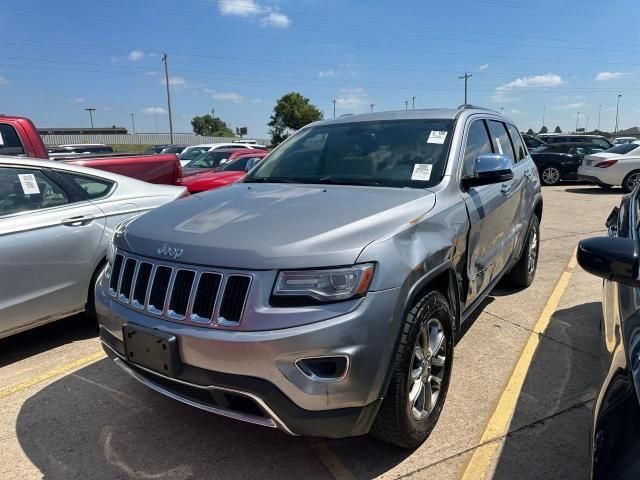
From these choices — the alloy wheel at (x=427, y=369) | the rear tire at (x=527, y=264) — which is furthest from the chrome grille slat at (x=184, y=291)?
the rear tire at (x=527, y=264)

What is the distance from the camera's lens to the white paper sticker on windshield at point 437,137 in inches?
130

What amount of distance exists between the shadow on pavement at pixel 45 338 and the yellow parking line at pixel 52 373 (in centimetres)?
45

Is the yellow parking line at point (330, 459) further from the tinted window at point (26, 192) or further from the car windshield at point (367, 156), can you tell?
the tinted window at point (26, 192)

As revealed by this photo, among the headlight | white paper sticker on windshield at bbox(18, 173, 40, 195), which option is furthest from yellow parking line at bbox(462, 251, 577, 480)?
white paper sticker on windshield at bbox(18, 173, 40, 195)

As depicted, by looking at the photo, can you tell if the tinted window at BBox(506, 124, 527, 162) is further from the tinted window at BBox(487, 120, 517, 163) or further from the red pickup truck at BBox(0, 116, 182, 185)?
the red pickup truck at BBox(0, 116, 182, 185)

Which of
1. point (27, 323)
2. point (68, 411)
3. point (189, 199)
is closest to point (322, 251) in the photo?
point (189, 199)

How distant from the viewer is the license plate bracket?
218 cm

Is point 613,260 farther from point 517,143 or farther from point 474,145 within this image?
point 517,143

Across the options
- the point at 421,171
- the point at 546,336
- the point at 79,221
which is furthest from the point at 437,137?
the point at 79,221

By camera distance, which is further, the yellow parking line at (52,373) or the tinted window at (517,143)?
the tinted window at (517,143)

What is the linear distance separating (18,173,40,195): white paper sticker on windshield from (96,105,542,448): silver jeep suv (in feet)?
4.98

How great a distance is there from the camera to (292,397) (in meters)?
2.06

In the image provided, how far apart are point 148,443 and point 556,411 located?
7.64 ft

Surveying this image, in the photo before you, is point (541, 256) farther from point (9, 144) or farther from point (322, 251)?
point (9, 144)
